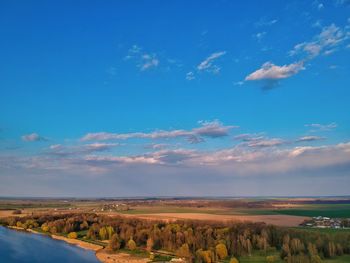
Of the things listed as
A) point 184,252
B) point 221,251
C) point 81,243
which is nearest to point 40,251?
point 81,243

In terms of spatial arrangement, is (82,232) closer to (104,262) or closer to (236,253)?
(104,262)

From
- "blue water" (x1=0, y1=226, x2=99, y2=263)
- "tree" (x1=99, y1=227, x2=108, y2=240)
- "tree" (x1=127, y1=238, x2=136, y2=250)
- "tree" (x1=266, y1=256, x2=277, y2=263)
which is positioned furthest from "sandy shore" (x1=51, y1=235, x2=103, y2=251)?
"tree" (x1=266, y1=256, x2=277, y2=263)

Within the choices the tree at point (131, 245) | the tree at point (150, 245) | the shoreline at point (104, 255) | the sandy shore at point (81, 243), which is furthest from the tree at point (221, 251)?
the sandy shore at point (81, 243)

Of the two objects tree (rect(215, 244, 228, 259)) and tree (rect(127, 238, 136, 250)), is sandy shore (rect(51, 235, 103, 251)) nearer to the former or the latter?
tree (rect(127, 238, 136, 250))

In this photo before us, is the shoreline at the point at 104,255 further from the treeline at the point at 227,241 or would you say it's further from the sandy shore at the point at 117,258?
the treeline at the point at 227,241

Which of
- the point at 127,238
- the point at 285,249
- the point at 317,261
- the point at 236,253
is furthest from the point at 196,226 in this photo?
the point at 317,261
